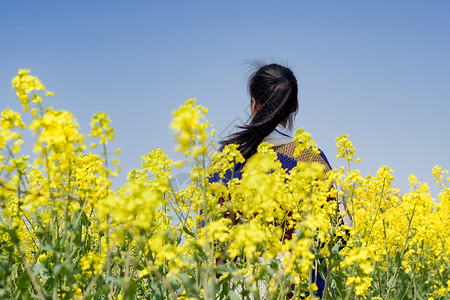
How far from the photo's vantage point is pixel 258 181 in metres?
1.78

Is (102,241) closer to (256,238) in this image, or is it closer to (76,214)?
(76,214)

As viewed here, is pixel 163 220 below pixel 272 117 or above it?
below

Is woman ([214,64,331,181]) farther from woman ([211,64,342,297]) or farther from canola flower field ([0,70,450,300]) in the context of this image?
canola flower field ([0,70,450,300])

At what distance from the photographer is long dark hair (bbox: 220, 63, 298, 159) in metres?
3.78

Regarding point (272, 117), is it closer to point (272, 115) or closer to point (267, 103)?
point (272, 115)

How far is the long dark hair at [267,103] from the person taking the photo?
3.78 metres

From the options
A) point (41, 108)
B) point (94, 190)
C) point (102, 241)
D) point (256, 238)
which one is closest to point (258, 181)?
point (256, 238)

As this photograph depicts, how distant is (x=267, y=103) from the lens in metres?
3.94

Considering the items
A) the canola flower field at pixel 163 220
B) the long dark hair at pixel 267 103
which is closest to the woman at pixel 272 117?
the long dark hair at pixel 267 103

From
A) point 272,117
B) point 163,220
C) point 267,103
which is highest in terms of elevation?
point 267,103

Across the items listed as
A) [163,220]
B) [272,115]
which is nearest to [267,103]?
[272,115]

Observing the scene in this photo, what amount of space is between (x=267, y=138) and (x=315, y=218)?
1.84m

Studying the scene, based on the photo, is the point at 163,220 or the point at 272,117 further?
the point at 272,117

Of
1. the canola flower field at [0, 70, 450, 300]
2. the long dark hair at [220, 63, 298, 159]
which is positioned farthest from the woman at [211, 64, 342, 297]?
the canola flower field at [0, 70, 450, 300]
